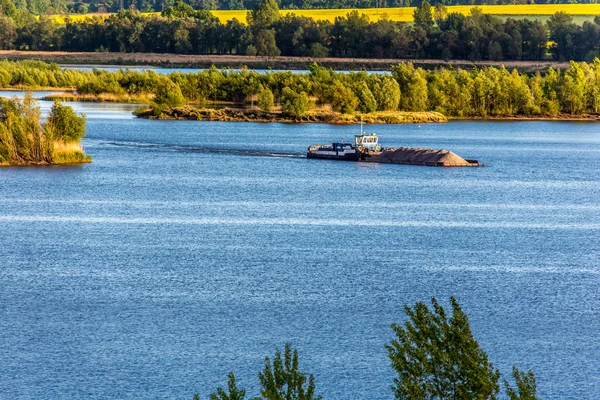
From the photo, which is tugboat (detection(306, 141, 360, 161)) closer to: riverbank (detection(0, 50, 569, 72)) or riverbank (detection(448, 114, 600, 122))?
riverbank (detection(448, 114, 600, 122))

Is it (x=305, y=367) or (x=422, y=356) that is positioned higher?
(x=422, y=356)

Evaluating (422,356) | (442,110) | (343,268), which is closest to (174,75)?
(442,110)

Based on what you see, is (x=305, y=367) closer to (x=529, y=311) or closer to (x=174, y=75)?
(x=529, y=311)

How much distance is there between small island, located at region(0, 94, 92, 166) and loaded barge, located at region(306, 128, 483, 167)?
18852 millimetres

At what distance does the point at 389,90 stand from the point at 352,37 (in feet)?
207

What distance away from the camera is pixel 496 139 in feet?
332

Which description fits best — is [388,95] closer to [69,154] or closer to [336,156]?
[336,156]

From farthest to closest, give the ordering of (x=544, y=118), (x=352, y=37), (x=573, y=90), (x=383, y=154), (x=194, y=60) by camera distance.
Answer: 1. (x=194, y=60)
2. (x=352, y=37)
3. (x=544, y=118)
4. (x=573, y=90)
5. (x=383, y=154)

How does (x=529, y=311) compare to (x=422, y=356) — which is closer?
(x=422, y=356)

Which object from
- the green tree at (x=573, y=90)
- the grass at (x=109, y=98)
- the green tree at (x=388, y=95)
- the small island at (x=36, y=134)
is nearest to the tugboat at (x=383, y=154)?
the small island at (x=36, y=134)

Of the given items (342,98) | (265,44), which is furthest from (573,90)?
(265,44)

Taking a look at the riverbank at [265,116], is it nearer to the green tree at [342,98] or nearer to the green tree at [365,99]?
the green tree at [365,99]

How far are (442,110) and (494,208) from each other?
69916mm

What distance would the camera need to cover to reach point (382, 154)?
8138cm
